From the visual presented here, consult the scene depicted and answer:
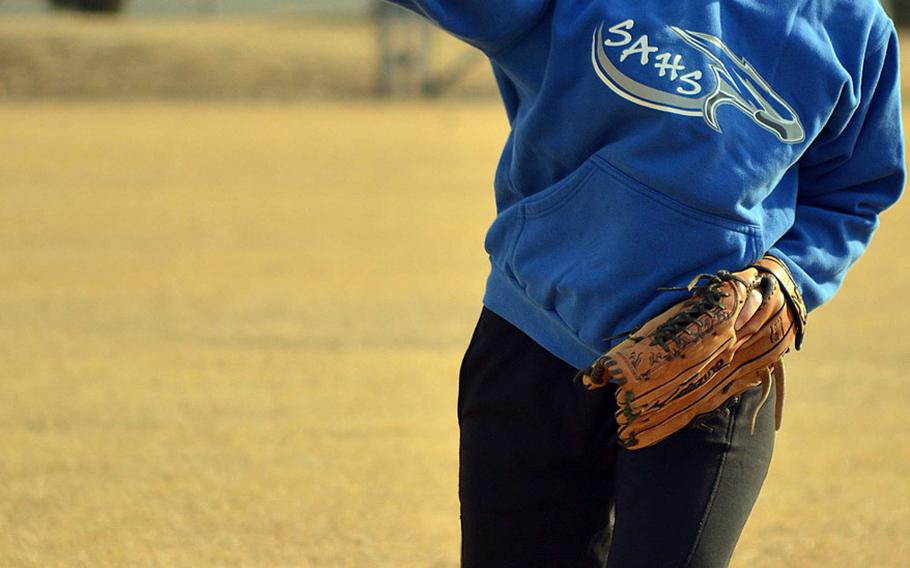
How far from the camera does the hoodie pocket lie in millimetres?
2061

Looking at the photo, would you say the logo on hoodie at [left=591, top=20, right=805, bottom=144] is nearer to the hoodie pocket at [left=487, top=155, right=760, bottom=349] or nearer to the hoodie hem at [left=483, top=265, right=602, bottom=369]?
the hoodie pocket at [left=487, top=155, right=760, bottom=349]

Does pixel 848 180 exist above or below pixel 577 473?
above

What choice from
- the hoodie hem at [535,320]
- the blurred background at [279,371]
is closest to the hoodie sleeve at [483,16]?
the hoodie hem at [535,320]

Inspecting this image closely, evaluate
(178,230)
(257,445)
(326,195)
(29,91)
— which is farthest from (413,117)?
(257,445)

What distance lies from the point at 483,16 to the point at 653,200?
39cm

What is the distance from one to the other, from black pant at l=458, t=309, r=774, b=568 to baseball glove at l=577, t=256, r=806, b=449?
0.14ft

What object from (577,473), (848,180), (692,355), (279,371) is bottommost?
(279,371)

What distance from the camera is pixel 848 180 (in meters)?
2.23

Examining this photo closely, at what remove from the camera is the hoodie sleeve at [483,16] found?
6.68 ft

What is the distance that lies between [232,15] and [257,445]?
57.1m

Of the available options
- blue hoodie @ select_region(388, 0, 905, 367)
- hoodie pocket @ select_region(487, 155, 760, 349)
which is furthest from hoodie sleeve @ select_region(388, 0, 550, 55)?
hoodie pocket @ select_region(487, 155, 760, 349)

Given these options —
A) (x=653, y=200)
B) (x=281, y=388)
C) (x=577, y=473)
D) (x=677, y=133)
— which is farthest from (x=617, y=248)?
(x=281, y=388)

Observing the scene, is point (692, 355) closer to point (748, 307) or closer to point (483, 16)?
point (748, 307)

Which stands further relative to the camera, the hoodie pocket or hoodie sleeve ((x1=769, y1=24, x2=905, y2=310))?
hoodie sleeve ((x1=769, y1=24, x2=905, y2=310))
